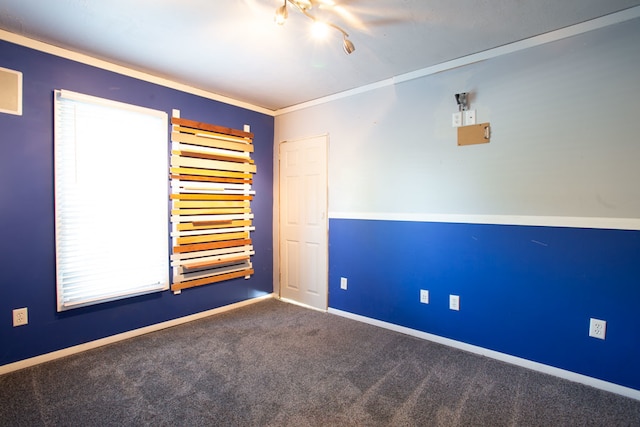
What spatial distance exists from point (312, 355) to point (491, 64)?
2.74m

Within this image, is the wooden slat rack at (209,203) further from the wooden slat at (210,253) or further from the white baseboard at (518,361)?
the white baseboard at (518,361)

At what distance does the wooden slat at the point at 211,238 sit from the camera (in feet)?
10.5

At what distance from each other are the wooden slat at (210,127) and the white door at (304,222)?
53 centimetres

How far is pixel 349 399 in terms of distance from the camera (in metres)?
1.98

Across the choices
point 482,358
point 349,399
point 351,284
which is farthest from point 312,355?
point 482,358

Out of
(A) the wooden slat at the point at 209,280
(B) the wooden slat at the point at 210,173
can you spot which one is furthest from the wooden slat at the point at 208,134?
(A) the wooden slat at the point at 209,280

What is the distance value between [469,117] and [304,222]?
2077mm

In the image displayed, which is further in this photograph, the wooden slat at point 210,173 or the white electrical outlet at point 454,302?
the wooden slat at point 210,173

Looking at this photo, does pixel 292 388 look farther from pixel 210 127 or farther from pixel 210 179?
pixel 210 127

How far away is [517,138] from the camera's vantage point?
2396 mm

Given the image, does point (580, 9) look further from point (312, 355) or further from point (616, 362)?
point (312, 355)

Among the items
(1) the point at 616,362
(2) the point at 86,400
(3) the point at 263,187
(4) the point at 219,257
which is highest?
(3) the point at 263,187

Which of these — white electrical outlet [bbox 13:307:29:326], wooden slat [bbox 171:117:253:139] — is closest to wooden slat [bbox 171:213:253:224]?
wooden slat [bbox 171:117:253:139]

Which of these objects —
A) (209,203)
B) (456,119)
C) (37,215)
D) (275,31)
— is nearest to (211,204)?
(209,203)
